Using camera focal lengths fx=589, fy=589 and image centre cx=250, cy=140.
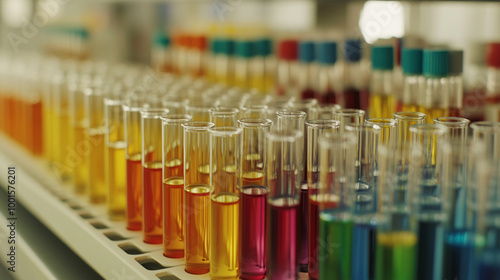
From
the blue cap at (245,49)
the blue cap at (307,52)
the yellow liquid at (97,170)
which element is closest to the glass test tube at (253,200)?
the yellow liquid at (97,170)

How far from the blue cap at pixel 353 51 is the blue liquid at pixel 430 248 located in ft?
3.05

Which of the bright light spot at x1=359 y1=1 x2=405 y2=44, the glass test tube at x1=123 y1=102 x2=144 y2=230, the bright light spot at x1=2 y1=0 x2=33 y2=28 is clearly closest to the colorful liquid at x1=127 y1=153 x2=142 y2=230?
the glass test tube at x1=123 y1=102 x2=144 y2=230

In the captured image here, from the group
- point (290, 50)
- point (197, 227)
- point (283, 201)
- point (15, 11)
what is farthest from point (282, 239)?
point (15, 11)

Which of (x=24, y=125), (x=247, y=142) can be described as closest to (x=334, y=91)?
(x=247, y=142)

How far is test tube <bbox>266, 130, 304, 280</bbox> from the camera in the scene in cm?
102

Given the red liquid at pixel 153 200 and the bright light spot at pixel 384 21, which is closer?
the red liquid at pixel 153 200

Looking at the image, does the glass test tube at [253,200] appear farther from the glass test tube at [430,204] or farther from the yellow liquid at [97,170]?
the yellow liquid at [97,170]

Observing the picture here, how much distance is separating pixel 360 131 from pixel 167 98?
0.62m

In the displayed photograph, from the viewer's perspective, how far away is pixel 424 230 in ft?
2.98

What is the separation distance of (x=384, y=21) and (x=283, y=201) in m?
1.81

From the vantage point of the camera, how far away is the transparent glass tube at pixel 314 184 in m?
1.05

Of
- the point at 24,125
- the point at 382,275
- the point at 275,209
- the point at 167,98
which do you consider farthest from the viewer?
the point at 24,125

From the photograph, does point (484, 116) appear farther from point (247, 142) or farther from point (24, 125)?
point (24, 125)

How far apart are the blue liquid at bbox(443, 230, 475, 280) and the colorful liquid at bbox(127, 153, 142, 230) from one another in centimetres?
73
